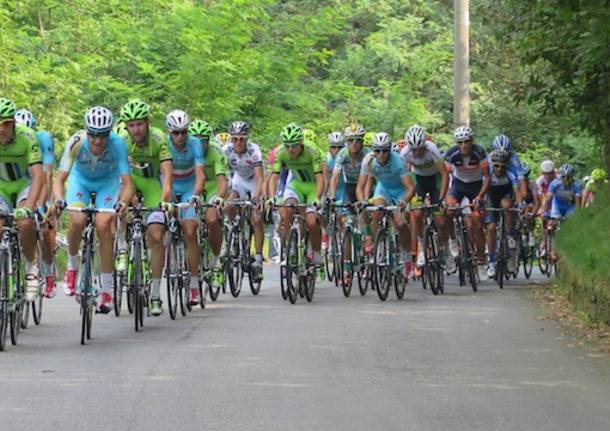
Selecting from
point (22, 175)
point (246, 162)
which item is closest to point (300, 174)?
point (246, 162)

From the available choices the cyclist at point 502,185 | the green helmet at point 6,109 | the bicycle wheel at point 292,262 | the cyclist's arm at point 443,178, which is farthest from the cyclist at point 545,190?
the green helmet at point 6,109

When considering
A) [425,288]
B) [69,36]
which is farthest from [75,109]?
[425,288]

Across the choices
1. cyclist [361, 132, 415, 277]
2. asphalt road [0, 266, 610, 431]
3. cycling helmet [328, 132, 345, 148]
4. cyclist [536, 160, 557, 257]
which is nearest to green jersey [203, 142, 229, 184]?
asphalt road [0, 266, 610, 431]

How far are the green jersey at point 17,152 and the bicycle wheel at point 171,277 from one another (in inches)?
77.1

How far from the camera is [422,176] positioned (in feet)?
71.8

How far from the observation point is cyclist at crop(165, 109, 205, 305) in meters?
16.8

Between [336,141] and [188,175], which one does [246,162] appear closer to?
[336,141]

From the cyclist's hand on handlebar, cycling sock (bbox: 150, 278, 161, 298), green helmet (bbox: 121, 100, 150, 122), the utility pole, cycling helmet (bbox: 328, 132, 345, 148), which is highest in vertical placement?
the utility pole

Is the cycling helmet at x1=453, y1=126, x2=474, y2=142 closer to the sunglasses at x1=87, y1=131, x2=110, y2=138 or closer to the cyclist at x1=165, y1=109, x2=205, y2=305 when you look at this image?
the cyclist at x1=165, y1=109, x2=205, y2=305

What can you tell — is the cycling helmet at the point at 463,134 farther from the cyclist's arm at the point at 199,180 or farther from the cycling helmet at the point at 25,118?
the cycling helmet at the point at 25,118

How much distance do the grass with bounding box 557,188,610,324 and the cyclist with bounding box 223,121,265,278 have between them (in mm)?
3845

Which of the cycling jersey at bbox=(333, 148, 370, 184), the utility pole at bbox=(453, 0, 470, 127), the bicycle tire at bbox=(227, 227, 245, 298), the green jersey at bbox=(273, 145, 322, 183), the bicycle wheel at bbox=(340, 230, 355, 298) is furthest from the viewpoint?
the utility pole at bbox=(453, 0, 470, 127)

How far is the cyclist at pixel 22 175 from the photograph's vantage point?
1438 centimetres

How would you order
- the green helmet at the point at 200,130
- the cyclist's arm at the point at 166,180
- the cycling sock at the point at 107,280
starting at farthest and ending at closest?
the green helmet at the point at 200,130, the cyclist's arm at the point at 166,180, the cycling sock at the point at 107,280
